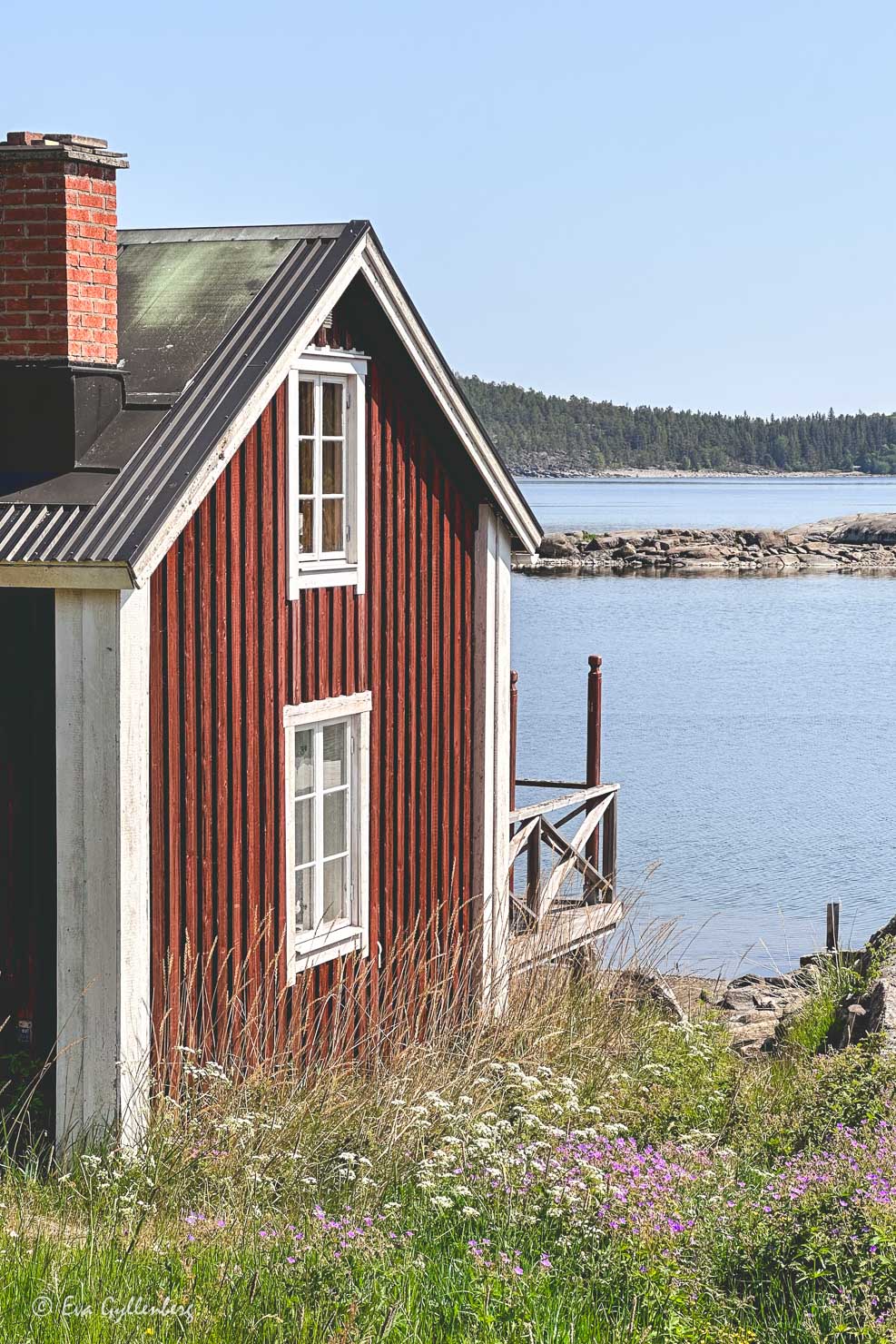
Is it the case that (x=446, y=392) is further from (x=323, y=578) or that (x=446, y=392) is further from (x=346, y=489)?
(x=323, y=578)

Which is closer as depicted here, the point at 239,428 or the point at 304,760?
the point at 239,428

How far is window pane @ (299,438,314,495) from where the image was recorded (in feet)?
38.4

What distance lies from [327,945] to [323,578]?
2.62 meters

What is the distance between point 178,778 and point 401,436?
378 cm

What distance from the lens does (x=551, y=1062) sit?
12547 mm

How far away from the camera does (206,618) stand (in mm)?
10469

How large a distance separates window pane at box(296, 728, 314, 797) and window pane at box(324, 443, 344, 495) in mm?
1765

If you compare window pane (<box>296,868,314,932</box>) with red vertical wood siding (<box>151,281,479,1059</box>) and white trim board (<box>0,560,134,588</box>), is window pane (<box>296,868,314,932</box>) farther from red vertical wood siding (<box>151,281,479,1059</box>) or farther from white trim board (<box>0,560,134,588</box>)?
white trim board (<box>0,560,134,588</box>)

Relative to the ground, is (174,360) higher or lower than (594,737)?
higher

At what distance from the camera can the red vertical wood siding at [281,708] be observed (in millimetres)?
10297

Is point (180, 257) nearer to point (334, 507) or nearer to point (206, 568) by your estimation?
point (334, 507)

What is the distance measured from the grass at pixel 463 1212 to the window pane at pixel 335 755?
6.64 ft

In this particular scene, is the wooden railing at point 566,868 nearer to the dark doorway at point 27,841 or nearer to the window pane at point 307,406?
the window pane at point 307,406

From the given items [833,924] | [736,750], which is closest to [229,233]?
[833,924]
